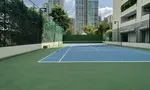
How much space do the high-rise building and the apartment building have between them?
67364mm

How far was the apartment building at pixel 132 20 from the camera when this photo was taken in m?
36.8

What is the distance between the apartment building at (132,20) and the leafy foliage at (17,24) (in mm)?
17602

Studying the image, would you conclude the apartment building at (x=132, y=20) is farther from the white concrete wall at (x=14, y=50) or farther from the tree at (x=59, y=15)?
the white concrete wall at (x=14, y=50)

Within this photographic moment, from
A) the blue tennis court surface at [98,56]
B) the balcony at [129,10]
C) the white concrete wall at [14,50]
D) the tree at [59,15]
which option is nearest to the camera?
the blue tennis court surface at [98,56]

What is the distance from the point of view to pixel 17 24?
18969mm

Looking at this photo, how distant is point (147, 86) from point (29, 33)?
18.4 metres

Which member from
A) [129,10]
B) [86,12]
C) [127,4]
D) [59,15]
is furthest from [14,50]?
[86,12]

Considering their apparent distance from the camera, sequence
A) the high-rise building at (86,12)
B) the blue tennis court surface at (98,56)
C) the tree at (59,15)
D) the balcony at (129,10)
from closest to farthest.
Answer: the blue tennis court surface at (98,56) → the balcony at (129,10) → the tree at (59,15) → the high-rise building at (86,12)

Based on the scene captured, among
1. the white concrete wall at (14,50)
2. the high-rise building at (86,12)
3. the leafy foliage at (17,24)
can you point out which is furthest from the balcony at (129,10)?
the high-rise building at (86,12)

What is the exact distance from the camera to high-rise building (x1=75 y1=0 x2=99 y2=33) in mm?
126375

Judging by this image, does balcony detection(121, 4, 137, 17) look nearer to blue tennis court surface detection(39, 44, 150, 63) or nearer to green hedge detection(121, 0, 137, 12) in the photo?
green hedge detection(121, 0, 137, 12)

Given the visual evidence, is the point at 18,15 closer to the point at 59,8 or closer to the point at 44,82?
the point at 44,82

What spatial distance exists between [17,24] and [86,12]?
366 ft

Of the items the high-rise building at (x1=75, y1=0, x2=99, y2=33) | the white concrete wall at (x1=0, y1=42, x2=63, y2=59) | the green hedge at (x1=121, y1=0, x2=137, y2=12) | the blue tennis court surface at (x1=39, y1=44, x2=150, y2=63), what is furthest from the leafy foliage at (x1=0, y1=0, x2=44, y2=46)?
the high-rise building at (x1=75, y1=0, x2=99, y2=33)
